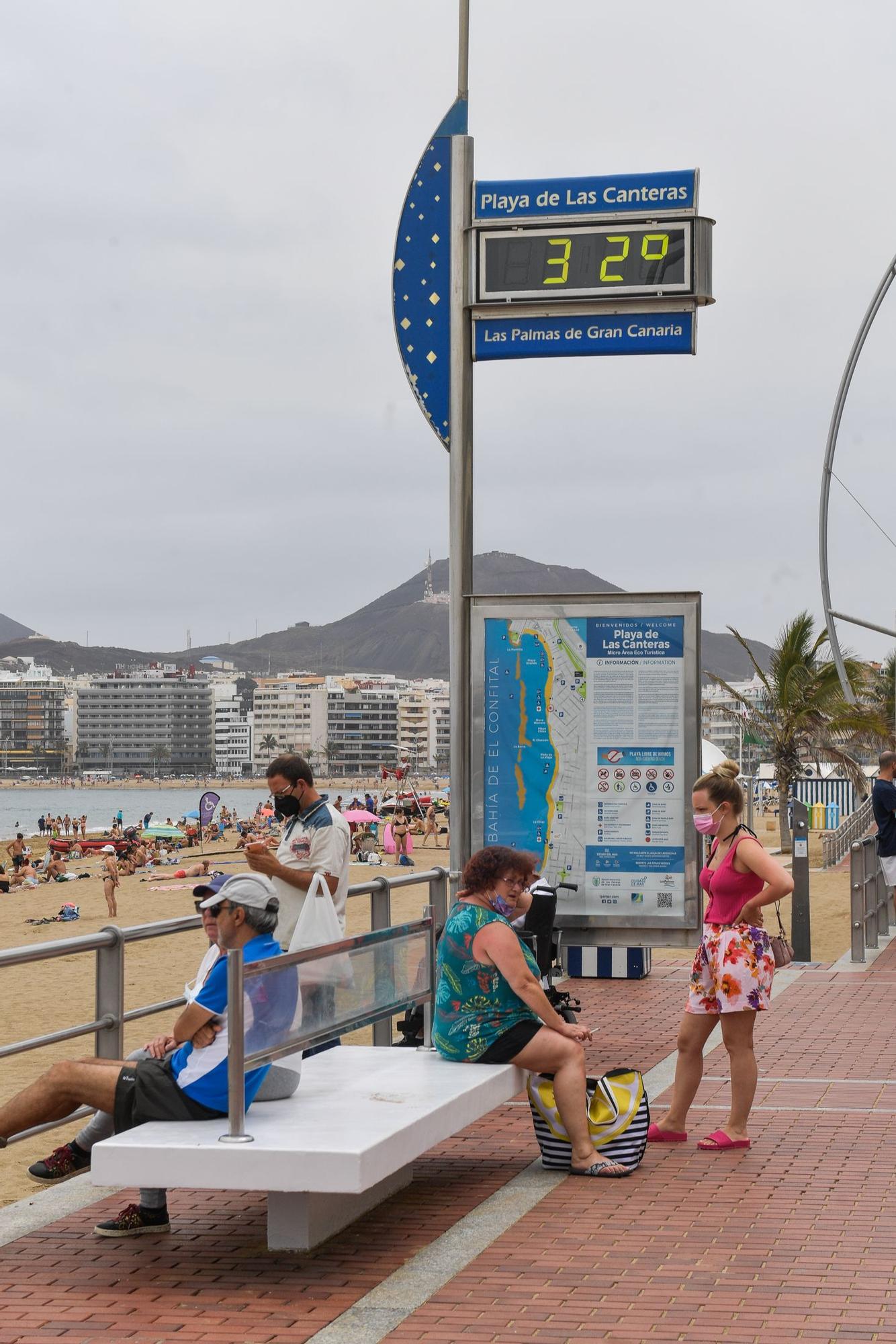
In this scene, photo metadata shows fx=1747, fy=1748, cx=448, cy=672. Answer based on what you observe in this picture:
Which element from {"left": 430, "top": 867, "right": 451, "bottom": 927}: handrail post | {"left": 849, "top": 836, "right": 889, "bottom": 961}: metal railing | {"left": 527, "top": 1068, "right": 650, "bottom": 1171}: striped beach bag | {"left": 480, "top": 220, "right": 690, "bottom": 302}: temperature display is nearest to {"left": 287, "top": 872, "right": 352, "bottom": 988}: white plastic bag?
{"left": 527, "top": 1068, "right": 650, "bottom": 1171}: striped beach bag

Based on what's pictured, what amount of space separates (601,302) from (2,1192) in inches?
236

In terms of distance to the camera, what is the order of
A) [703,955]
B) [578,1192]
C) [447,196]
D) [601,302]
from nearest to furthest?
[578,1192] → [703,955] → [601,302] → [447,196]

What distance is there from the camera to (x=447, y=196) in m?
11.2

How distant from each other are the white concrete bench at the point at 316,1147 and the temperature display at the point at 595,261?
5532 millimetres

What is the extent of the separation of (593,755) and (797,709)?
29.0 metres

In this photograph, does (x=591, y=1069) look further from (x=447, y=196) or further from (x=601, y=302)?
(x=447, y=196)

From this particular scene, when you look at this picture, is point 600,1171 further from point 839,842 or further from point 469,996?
point 839,842

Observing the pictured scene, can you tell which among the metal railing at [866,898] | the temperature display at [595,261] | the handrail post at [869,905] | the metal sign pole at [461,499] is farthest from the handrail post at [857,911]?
the temperature display at [595,261]

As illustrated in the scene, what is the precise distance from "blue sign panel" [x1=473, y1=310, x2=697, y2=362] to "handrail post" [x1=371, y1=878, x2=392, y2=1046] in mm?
3476

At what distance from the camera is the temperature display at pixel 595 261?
10328 mm

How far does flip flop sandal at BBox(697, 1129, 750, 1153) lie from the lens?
696cm

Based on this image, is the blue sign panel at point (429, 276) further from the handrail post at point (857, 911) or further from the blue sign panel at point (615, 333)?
the handrail post at point (857, 911)

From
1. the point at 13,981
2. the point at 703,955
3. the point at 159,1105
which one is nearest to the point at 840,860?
the point at 13,981

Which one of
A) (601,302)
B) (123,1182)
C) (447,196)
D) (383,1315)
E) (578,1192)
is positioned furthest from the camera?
(447,196)
